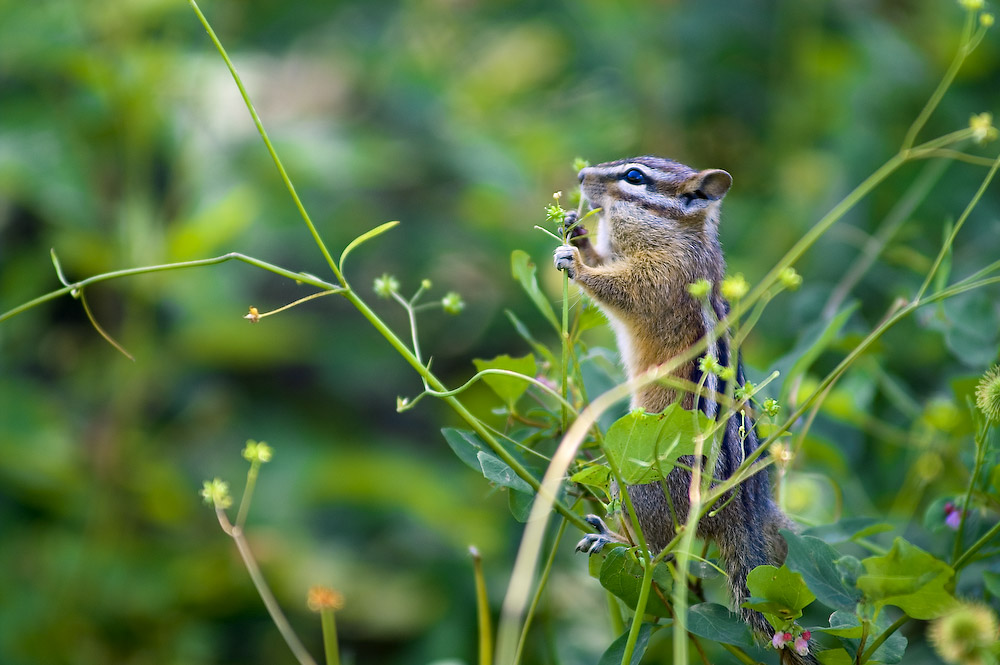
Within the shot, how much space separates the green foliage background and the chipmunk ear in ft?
0.83

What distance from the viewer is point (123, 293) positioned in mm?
2357

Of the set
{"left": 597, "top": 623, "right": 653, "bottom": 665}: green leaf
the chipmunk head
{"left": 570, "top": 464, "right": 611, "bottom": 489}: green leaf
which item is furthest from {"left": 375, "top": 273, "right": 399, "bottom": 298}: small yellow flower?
the chipmunk head

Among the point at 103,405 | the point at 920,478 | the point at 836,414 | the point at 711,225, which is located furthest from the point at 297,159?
the point at 920,478

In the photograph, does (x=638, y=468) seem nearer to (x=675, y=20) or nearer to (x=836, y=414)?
(x=836, y=414)

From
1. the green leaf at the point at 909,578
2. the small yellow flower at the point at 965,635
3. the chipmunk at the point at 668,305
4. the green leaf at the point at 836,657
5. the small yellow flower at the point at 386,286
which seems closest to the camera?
the small yellow flower at the point at 965,635

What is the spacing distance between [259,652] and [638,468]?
2003 millimetres

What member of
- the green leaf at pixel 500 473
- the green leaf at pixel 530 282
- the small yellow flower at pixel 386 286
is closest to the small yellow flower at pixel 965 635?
the green leaf at pixel 500 473

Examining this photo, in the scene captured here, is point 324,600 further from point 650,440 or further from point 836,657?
point 836,657

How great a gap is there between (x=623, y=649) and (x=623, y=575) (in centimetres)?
9

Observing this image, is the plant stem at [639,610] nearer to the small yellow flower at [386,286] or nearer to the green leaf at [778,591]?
the green leaf at [778,591]

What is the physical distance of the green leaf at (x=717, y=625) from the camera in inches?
34.4

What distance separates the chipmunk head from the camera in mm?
1614

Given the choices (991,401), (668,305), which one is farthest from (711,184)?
(991,401)

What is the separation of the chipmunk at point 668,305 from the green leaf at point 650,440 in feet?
0.61
